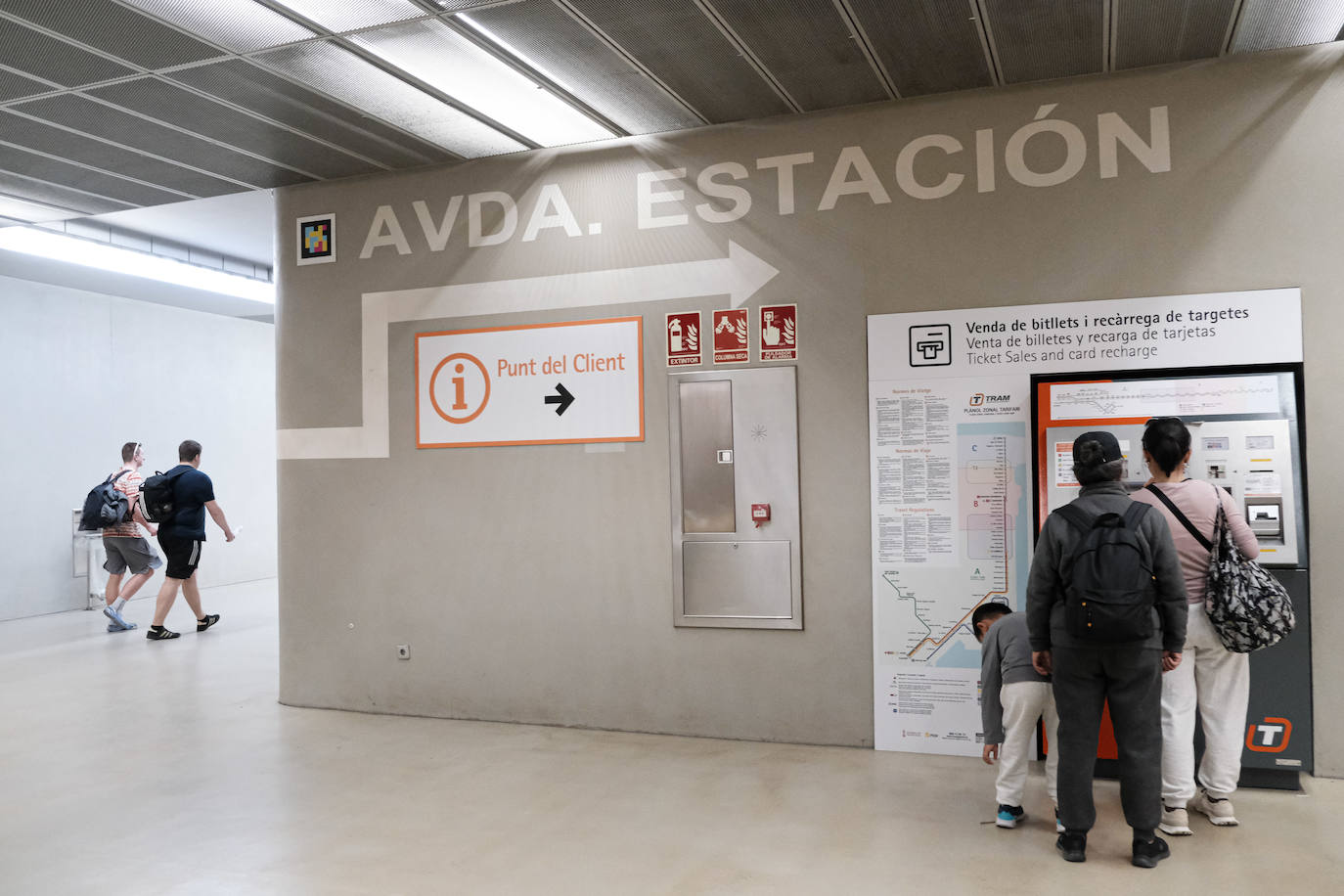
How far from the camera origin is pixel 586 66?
4277mm

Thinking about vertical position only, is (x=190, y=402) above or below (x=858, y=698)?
above

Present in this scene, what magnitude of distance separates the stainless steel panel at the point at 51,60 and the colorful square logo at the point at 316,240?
164cm

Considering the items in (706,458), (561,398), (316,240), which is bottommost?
(706,458)

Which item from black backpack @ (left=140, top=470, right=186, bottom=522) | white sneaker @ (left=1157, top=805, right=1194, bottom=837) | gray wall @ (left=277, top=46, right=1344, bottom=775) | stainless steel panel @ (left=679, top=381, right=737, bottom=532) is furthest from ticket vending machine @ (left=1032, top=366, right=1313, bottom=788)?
black backpack @ (left=140, top=470, right=186, bottom=522)

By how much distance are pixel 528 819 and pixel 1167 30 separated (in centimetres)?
408

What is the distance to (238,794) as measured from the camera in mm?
4320

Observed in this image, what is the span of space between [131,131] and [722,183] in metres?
2.98

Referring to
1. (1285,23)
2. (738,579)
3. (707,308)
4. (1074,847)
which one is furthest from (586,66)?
(1074,847)

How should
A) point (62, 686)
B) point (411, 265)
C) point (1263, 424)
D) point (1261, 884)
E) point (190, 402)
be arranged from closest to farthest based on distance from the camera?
point (1261, 884), point (1263, 424), point (411, 265), point (62, 686), point (190, 402)

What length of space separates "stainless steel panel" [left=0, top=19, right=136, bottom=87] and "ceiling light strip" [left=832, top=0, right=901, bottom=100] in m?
2.99

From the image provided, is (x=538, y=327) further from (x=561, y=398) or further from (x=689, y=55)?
(x=689, y=55)

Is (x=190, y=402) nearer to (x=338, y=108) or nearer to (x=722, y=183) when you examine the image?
(x=338, y=108)

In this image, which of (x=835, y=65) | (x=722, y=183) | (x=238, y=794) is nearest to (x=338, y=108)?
(x=722, y=183)

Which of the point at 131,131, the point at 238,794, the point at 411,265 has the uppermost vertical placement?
the point at 131,131
